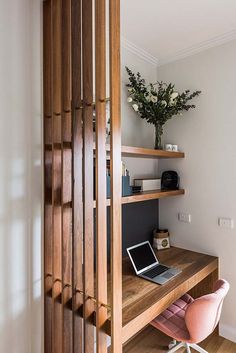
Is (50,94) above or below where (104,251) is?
above

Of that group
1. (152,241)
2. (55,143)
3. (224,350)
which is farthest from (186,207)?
(55,143)

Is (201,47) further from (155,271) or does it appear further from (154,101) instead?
(155,271)

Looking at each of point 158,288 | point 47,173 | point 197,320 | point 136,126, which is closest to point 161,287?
point 158,288

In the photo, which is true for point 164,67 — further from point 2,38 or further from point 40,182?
point 40,182

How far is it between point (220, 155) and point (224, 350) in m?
1.70

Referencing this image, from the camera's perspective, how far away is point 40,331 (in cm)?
138

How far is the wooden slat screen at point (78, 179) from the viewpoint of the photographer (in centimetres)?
114

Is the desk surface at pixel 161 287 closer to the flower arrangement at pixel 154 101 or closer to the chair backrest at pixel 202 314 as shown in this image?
the chair backrest at pixel 202 314

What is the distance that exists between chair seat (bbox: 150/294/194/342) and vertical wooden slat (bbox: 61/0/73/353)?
0.71m

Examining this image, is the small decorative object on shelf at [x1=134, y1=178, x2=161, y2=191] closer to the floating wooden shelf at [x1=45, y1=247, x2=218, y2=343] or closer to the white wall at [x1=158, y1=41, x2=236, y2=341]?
the white wall at [x1=158, y1=41, x2=236, y2=341]

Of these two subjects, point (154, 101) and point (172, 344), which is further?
point (154, 101)

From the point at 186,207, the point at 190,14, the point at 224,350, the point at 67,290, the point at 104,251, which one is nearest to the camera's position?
the point at 104,251

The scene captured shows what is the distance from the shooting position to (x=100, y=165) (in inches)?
46.2

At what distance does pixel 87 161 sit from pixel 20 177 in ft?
1.31
